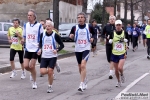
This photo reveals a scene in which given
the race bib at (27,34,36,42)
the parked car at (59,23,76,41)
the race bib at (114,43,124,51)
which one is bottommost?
the parked car at (59,23,76,41)

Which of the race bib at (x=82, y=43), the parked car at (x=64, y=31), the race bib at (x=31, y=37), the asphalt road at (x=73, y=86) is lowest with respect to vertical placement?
the asphalt road at (x=73, y=86)

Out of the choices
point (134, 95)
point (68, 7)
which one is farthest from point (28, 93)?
point (68, 7)

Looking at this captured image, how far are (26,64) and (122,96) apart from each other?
2.87 m

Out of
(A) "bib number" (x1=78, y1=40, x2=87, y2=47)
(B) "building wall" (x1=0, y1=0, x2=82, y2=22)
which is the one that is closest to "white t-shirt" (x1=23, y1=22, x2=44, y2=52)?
(A) "bib number" (x1=78, y1=40, x2=87, y2=47)

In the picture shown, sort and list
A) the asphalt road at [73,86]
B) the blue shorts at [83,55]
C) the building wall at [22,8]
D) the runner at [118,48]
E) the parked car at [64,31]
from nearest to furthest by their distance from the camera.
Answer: the asphalt road at [73,86]
the blue shorts at [83,55]
the runner at [118,48]
the parked car at [64,31]
the building wall at [22,8]

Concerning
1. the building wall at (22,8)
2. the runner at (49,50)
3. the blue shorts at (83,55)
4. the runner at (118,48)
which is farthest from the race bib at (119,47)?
the building wall at (22,8)

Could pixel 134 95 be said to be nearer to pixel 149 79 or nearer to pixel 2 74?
pixel 149 79

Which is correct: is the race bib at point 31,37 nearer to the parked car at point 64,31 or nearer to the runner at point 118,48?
the runner at point 118,48

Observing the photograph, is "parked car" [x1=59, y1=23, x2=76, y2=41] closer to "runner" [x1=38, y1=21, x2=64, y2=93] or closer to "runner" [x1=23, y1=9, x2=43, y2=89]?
"runner" [x1=23, y1=9, x2=43, y2=89]

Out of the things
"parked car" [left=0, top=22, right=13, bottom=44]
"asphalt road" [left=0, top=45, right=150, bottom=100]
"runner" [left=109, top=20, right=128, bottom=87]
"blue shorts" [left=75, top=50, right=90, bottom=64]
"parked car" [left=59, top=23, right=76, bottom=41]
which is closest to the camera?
"asphalt road" [left=0, top=45, right=150, bottom=100]

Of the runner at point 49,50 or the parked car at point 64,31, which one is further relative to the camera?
the parked car at point 64,31

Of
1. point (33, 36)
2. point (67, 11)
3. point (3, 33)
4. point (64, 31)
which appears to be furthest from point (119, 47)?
point (67, 11)

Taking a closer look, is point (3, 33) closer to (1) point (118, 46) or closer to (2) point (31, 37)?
(2) point (31, 37)

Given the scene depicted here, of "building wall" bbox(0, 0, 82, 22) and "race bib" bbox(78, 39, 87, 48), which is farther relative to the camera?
"building wall" bbox(0, 0, 82, 22)
